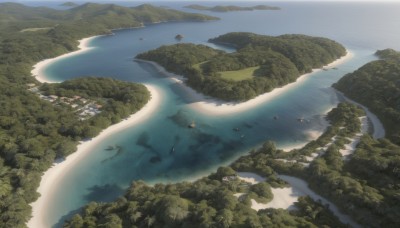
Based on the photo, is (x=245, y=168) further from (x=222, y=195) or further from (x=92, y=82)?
(x=92, y=82)

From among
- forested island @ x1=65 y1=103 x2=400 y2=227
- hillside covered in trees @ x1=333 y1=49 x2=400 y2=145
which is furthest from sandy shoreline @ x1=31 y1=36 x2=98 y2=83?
hillside covered in trees @ x1=333 y1=49 x2=400 y2=145

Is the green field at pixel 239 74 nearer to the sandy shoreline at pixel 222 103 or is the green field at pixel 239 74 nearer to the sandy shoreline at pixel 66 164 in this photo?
the sandy shoreline at pixel 222 103

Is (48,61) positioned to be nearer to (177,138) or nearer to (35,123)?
(35,123)

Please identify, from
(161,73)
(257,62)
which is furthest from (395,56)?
(161,73)

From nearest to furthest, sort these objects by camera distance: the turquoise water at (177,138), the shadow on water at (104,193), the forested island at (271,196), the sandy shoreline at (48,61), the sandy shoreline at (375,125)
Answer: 1. the forested island at (271,196)
2. the shadow on water at (104,193)
3. the turquoise water at (177,138)
4. the sandy shoreline at (375,125)
5. the sandy shoreline at (48,61)

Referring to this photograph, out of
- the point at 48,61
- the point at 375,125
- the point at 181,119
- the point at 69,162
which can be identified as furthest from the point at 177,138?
the point at 48,61

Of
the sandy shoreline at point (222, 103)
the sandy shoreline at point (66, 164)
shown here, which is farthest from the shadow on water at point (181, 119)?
the sandy shoreline at point (66, 164)

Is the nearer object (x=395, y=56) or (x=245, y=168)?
(x=245, y=168)
